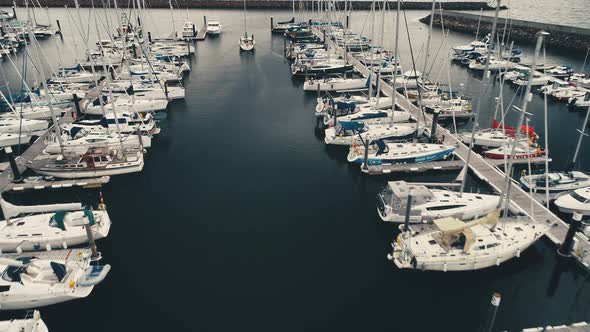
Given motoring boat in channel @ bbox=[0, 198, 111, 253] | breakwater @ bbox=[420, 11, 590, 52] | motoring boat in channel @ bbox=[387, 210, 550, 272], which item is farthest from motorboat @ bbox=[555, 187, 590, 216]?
breakwater @ bbox=[420, 11, 590, 52]

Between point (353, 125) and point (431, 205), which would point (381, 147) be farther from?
point (431, 205)

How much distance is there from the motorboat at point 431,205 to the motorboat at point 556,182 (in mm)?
5557

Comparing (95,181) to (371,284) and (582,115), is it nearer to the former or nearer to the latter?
(371,284)

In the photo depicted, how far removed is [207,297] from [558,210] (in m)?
33.6

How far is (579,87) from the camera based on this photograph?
70.0 meters

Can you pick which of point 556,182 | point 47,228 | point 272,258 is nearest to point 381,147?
point 556,182

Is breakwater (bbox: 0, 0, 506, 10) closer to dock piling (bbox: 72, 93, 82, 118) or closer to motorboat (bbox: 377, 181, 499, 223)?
dock piling (bbox: 72, 93, 82, 118)

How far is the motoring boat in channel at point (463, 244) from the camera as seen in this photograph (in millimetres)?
30969

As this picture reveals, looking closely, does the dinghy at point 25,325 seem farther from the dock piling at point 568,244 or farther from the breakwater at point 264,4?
the breakwater at point 264,4

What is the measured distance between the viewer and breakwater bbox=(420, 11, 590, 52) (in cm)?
10219

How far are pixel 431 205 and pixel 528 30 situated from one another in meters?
105

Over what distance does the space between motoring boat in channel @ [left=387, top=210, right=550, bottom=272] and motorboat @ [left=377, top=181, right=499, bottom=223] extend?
3.18m

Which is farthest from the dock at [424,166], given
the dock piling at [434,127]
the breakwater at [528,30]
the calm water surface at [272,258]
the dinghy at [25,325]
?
the breakwater at [528,30]

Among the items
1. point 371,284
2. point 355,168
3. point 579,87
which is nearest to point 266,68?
point 355,168
